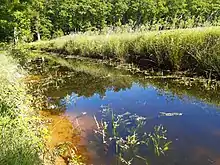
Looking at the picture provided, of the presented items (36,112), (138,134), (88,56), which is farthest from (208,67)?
(88,56)

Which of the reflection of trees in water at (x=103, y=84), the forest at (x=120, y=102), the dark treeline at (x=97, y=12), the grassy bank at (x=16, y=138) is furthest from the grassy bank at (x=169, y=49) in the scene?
the dark treeline at (x=97, y=12)

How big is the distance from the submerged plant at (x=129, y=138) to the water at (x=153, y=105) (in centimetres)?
13

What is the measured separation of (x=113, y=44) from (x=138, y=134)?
9.57m

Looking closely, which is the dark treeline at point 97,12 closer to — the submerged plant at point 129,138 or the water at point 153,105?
the water at point 153,105

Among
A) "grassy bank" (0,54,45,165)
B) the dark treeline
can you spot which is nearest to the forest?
"grassy bank" (0,54,45,165)

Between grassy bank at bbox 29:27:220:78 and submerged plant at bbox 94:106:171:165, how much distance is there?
3.73 metres

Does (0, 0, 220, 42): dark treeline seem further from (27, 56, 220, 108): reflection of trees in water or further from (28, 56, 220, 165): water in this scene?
(28, 56, 220, 165): water

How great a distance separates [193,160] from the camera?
14.5 feet

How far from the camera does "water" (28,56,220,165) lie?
4723mm

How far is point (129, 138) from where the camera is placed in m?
5.15

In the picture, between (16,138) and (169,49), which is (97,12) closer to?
(169,49)

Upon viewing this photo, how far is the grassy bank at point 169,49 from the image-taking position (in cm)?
892

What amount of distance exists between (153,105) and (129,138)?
2156 millimetres

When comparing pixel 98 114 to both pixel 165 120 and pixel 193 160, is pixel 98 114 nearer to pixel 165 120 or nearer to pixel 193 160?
pixel 165 120
